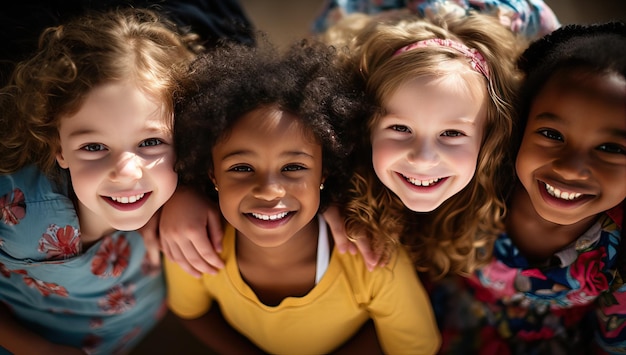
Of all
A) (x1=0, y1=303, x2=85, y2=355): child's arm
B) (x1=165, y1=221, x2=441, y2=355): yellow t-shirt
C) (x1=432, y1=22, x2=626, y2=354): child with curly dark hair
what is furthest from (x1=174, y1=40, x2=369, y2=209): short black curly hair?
(x1=0, y1=303, x2=85, y2=355): child's arm

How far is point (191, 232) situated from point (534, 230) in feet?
2.17

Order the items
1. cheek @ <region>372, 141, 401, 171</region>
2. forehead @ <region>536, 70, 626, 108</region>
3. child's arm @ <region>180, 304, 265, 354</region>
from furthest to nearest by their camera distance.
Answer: child's arm @ <region>180, 304, 265, 354</region>, cheek @ <region>372, 141, 401, 171</region>, forehead @ <region>536, 70, 626, 108</region>

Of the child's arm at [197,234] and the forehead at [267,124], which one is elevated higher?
the forehead at [267,124]

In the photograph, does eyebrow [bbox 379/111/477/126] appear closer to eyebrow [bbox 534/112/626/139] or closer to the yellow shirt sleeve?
eyebrow [bbox 534/112/626/139]

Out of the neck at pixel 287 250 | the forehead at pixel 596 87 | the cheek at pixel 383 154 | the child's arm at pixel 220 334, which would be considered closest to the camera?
the forehead at pixel 596 87

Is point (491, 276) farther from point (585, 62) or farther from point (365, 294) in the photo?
point (585, 62)

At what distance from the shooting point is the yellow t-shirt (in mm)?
1187

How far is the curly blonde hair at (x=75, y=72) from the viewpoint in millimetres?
1050

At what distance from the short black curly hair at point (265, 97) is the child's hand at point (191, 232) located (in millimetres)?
65

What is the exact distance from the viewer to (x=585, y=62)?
1.02 metres

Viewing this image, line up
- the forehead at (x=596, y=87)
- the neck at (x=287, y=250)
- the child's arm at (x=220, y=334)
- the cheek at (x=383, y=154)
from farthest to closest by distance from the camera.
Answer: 1. the child's arm at (x=220, y=334)
2. the neck at (x=287, y=250)
3. the cheek at (x=383, y=154)
4. the forehead at (x=596, y=87)

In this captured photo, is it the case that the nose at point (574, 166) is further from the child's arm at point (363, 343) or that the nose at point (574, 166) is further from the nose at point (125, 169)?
the nose at point (125, 169)

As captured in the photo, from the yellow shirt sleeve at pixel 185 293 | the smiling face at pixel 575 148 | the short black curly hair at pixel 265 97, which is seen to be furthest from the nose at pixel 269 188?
the smiling face at pixel 575 148

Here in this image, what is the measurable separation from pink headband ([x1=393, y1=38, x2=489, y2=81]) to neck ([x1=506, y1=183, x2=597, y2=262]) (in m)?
0.25
